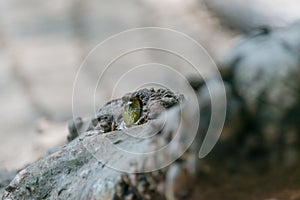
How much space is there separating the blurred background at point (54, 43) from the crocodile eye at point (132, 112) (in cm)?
126

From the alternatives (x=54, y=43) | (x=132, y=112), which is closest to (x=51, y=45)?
(x=54, y=43)

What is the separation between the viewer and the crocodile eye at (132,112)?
1170 millimetres

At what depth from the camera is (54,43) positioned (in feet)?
11.7

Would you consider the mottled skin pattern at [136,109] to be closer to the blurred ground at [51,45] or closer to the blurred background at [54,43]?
the blurred background at [54,43]

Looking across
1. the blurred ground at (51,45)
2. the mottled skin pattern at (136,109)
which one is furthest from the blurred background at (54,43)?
the mottled skin pattern at (136,109)

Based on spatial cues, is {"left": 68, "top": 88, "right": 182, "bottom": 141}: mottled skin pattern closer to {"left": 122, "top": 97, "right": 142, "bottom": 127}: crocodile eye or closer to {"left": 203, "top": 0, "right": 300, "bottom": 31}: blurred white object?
{"left": 122, "top": 97, "right": 142, "bottom": 127}: crocodile eye

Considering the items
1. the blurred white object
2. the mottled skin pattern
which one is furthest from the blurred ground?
the mottled skin pattern

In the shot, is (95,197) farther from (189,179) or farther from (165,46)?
(165,46)

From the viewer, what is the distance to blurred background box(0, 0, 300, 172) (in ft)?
9.05

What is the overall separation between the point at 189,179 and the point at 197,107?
0.09m

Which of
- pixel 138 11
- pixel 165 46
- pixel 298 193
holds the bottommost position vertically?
pixel 298 193

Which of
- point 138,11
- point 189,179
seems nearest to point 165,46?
point 138,11

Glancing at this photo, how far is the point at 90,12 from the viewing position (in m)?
3.71

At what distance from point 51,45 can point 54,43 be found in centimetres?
2
